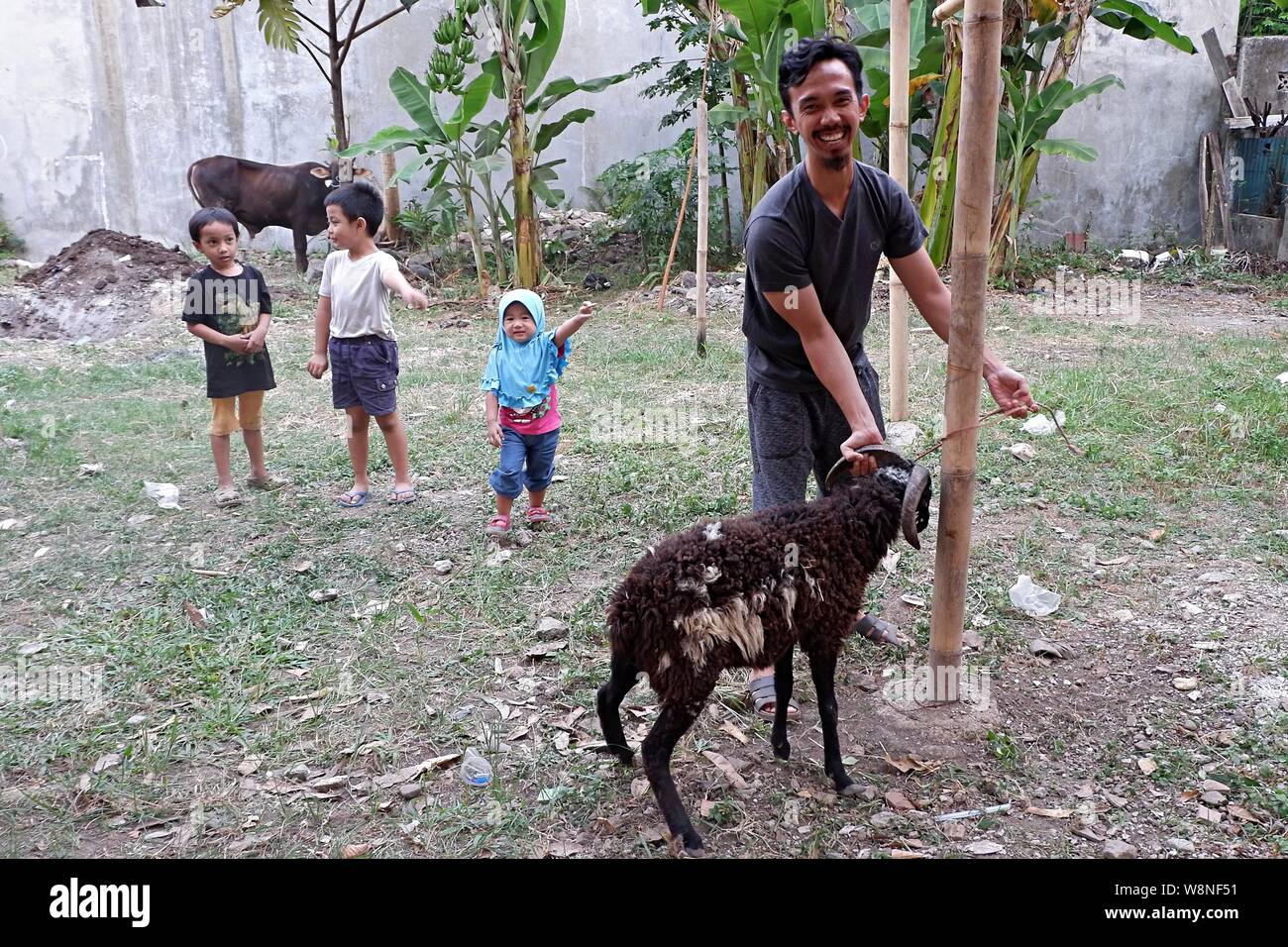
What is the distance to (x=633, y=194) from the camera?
12023mm

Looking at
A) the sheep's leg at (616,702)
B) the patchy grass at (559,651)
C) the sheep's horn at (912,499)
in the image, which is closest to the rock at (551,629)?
the patchy grass at (559,651)

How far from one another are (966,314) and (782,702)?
132 centimetres

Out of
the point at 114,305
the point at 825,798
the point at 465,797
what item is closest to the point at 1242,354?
the point at 825,798

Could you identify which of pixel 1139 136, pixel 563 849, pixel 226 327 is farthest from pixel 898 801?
pixel 1139 136

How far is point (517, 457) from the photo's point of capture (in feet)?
15.7

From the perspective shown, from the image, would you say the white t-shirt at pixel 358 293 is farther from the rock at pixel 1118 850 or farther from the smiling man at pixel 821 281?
the rock at pixel 1118 850

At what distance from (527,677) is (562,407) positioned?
3.57 meters

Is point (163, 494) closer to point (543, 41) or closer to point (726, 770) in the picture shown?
point (726, 770)

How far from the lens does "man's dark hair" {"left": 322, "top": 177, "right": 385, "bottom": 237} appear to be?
5016 mm

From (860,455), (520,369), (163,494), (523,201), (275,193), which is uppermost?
(275,193)

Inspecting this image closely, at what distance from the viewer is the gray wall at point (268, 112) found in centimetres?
1251

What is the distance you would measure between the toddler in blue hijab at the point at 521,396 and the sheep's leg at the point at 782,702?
2080 millimetres

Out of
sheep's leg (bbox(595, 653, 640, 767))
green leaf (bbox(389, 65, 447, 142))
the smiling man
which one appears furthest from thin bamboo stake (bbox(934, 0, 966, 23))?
green leaf (bbox(389, 65, 447, 142))

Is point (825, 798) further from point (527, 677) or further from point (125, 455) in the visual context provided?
point (125, 455)
